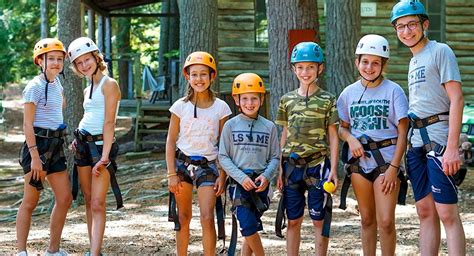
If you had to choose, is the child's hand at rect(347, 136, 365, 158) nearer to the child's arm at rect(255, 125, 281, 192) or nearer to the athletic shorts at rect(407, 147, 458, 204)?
the athletic shorts at rect(407, 147, 458, 204)

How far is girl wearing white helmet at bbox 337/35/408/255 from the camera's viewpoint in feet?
20.2

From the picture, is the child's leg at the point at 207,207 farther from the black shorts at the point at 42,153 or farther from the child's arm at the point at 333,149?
the black shorts at the point at 42,153

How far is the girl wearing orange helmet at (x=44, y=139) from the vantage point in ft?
23.4

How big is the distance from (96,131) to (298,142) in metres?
1.83

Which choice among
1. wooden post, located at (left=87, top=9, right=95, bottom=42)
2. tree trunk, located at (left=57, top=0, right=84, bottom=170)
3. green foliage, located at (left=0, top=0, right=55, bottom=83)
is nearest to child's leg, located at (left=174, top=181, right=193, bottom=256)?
tree trunk, located at (left=57, top=0, right=84, bottom=170)

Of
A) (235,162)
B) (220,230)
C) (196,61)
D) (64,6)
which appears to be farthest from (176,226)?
(64,6)

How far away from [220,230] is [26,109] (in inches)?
79.4

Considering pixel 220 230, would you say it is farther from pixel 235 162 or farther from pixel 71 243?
pixel 71 243

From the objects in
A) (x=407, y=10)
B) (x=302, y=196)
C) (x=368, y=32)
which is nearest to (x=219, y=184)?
(x=302, y=196)

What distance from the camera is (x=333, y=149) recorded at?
6371 mm

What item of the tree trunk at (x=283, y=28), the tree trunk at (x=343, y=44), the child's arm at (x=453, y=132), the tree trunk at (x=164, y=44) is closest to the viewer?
the child's arm at (x=453, y=132)

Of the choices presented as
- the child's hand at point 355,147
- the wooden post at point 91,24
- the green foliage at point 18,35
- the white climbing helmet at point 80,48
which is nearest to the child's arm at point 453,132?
the child's hand at point 355,147

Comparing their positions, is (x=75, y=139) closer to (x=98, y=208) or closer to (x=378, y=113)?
(x=98, y=208)

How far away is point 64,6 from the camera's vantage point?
37.7 ft
